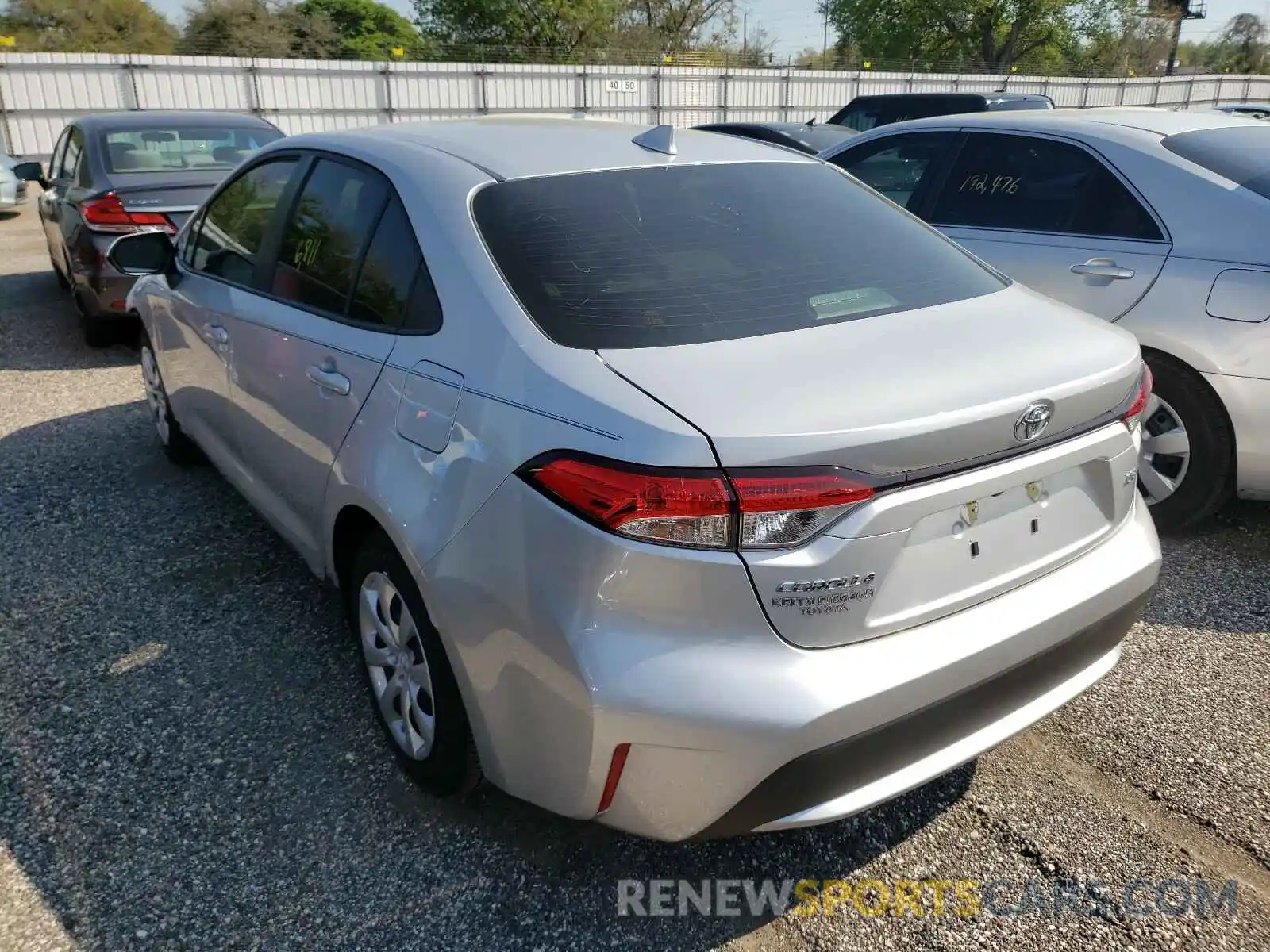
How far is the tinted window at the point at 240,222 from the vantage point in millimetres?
3355

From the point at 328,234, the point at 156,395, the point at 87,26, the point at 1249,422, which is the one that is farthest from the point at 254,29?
the point at 1249,422

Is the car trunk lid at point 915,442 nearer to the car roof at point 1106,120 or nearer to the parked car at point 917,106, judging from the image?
the car roof at point 1106,120

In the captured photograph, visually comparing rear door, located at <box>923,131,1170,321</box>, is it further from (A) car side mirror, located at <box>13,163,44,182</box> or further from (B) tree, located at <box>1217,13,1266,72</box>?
(B) tree, located at <box>1217,13,1266,72</box>

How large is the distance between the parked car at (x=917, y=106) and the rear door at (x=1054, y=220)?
30.6 ft

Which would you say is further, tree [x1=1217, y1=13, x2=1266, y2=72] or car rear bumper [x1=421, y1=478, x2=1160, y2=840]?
tree [x1=1217, y1=13, x2=1266, y2=72]

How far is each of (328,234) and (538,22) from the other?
138 feet

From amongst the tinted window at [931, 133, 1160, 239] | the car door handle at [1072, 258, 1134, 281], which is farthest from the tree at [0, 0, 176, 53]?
the car door handle at [1072, 258, 1134, 281]

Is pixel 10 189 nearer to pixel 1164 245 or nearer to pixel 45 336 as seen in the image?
pixel 45 336

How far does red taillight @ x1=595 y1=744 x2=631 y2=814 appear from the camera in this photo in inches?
71.3

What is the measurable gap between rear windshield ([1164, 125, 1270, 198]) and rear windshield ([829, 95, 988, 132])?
10124 mm

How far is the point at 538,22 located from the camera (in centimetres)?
4062

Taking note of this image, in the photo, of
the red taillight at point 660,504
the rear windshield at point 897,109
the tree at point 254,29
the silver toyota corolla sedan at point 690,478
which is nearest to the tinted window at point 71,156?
the silver toyota corolla sedan at point 690,478

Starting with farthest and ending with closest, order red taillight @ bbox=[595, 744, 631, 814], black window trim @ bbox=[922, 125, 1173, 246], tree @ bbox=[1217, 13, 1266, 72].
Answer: tree @ bbox=[1217, 13, 1266, 72] < black window trim @ bbox=[922, 125, 1173, 246] < red taillight @ bbox=[595, 744, 631, 814]

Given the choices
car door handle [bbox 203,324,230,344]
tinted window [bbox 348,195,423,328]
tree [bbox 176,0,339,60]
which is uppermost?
tree [bbox 176,0,339,60]
